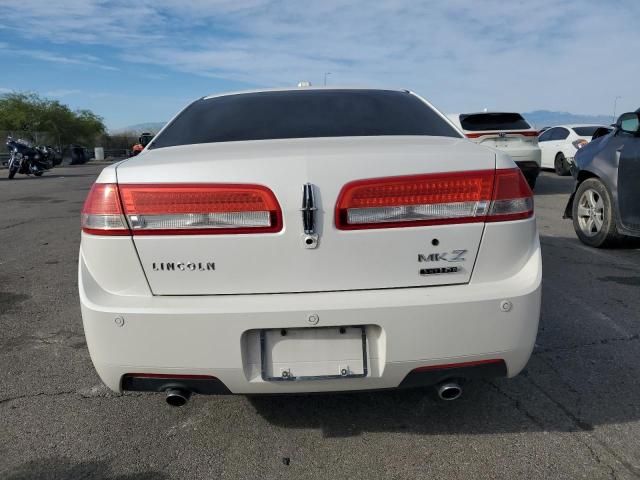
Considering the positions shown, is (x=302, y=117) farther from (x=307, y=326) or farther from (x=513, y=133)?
(x=513, y=133)

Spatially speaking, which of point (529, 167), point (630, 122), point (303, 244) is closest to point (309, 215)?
point (303, 244)

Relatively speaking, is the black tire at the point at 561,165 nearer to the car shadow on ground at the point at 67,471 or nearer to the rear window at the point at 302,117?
the rear window at the point at 302,117

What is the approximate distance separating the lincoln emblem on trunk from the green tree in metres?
51.8

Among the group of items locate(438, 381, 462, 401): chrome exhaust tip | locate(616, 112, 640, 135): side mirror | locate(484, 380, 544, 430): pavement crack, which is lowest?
locate(484, 380, 544, 430): pavement crack

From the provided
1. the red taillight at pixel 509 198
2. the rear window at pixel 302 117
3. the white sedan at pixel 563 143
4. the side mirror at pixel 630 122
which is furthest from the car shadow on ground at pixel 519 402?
the white sedan at pixel 563 143

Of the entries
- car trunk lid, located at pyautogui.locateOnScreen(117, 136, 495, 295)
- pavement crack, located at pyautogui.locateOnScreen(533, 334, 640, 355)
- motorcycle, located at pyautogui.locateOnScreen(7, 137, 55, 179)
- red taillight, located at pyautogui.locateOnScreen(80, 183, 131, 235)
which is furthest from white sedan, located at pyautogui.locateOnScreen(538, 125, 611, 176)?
motorcycle, located at pyautogui.locateOnScreen(7, 137, 55, 179)

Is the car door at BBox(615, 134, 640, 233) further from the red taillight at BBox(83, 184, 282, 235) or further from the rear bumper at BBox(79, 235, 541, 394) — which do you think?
the red taillight at BBox(83, 184, 282, 235)

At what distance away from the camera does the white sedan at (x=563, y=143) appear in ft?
47.0

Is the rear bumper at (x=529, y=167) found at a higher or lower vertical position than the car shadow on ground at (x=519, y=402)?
higher

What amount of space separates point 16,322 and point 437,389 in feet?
10.7

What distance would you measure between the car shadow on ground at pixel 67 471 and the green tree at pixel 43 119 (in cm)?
5123

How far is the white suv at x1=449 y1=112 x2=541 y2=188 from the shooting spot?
9.88 metres

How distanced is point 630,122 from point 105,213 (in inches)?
192

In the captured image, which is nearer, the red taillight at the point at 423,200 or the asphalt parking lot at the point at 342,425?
the red taillight at the point at 423,200
